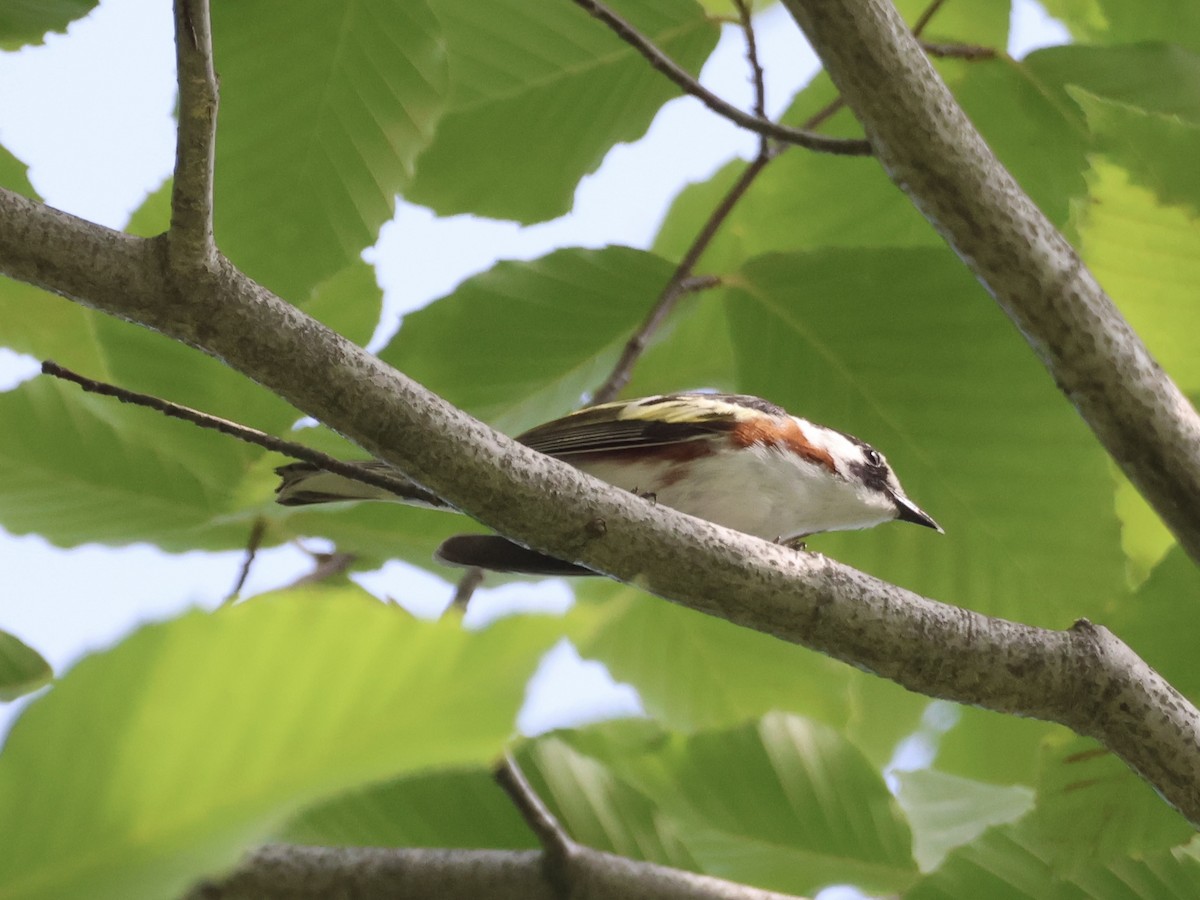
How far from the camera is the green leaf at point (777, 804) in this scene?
254 centimetres

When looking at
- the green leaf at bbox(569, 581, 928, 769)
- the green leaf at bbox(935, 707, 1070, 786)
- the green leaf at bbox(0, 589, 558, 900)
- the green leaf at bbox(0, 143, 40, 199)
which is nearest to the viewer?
the green leaf at bbox(0, 589, 558, 900)

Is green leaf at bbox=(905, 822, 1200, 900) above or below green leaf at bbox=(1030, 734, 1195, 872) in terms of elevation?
below

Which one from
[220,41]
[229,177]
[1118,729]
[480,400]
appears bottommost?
[1118,729]

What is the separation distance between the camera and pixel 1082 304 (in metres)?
1.97

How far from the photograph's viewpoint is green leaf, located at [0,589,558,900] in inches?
20.1

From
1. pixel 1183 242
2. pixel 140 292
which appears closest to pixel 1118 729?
pixel 1183 242

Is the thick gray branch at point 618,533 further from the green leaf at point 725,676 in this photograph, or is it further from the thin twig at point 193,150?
the green leaf at point 725,676

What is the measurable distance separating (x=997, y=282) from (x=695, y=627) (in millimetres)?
1572

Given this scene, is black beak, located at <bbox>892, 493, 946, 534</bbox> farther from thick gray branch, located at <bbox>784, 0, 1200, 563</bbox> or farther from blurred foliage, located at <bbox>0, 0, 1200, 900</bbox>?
thick gray branch, located at <bbox>784, 0, 1200, 563</bbox>

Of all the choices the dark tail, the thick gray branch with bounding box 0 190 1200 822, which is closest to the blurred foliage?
the dark tail

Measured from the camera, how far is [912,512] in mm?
2783

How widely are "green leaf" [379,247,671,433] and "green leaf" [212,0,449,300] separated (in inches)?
17.0

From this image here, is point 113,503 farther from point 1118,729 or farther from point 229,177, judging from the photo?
point 1118,729

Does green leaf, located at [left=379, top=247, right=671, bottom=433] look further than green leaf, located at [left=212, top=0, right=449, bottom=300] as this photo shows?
Yes
